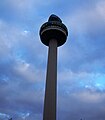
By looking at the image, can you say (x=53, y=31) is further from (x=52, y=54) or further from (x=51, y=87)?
(x=51, y=87)

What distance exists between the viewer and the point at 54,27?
98.9 metres

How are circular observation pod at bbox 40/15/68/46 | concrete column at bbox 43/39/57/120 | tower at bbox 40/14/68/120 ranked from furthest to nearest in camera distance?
circular observation pod at bbox 40/15/68/46 → tower at bbox 40/14/68/120 → concrete column at bbox 43/39/57/120

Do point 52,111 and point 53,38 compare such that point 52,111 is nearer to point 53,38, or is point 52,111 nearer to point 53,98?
point 53,98

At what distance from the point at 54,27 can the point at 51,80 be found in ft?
83.1

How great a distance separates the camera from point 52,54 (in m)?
92.7

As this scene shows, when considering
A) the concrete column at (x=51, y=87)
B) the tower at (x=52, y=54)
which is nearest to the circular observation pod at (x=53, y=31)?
the tower at (x=52, y=54)

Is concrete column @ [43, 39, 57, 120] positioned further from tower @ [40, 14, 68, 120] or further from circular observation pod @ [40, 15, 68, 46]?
circular observation pod @ [40, 15, 68, 46]

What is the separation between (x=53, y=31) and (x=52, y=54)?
39.6 feet

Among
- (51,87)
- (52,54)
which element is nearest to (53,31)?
(52,54)

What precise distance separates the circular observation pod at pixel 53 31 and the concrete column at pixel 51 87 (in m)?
6.16

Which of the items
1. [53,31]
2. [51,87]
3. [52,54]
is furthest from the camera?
[53,31]

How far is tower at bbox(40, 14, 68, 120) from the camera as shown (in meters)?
81.8

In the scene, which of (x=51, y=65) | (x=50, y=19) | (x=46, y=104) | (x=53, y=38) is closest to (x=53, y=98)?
(x=46, y=104)

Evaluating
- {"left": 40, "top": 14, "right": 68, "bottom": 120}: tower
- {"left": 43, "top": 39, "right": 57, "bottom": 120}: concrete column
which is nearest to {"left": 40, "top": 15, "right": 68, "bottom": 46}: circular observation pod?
{"left": 40, "top": 14, "right": 68, "bottom": 120}: tower
